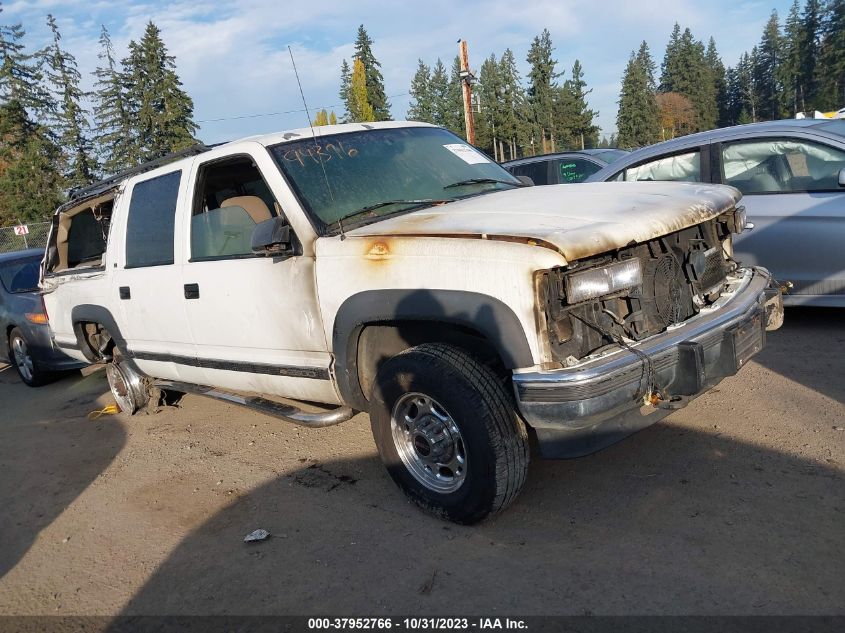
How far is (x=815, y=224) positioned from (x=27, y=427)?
696 centimetres

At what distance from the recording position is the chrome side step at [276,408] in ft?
13.0

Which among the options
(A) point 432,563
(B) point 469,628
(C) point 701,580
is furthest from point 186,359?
(C) point 701,580

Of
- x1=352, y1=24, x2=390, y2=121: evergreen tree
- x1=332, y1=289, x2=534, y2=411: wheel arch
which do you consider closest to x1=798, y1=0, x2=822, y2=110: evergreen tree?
x1=352, y1=24, x2=390, y2=121: evergreen tree

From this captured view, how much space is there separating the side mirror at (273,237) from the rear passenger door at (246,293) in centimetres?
8

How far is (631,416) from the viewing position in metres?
3.03

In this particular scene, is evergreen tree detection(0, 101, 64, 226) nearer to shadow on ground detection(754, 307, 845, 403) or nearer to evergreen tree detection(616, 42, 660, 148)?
shadow on ground detection(754, 307, 845, 403)

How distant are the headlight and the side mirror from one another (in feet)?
5.13

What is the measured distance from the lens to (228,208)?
14.4 ft

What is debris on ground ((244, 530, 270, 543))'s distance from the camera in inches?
139

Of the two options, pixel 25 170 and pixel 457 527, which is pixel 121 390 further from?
pixel 25 170

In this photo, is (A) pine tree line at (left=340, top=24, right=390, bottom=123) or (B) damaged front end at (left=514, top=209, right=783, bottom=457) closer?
(B) damaged front end at (left=514, top=209, right=783, bottom=457)

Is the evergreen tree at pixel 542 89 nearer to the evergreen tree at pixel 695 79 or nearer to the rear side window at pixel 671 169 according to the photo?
the evergreen tree at pixel 695 79

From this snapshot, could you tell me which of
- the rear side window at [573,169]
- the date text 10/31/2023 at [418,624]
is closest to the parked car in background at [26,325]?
the date text 10/31/2023 at [418,624]

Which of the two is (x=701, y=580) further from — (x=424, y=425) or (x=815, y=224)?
(x=815, y=224)
